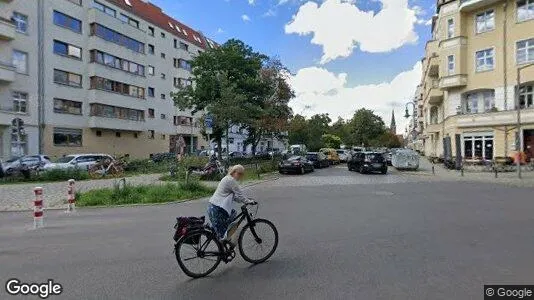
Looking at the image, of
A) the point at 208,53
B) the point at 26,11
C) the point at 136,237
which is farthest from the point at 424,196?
the point at 26,11

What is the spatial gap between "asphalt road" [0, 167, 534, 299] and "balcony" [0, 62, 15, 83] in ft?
80.3

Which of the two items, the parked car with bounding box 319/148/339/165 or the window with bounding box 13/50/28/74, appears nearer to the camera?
the window with bounding box 13/50/28/74

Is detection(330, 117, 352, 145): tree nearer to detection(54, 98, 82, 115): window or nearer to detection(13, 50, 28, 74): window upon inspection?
detection(54, 98, 82, 115): window

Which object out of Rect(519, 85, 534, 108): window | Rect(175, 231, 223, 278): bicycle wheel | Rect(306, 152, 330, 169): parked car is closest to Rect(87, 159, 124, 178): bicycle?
Rect(306, 152, 330, 169): parked car

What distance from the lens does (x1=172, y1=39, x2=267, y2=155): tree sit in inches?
1257

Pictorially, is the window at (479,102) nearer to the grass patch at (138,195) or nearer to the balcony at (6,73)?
the grass patch at (138,195)

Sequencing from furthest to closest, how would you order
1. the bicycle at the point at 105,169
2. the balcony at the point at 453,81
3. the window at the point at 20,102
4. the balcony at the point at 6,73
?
the balcony at the point at 453,81
the window at the point at 20,102
the balcony at the point at 6,73
the bicycle at the point at 105,169

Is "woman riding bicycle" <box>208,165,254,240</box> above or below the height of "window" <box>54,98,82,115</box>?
below

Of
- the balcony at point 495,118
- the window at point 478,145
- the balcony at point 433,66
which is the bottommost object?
the window at point 478,145

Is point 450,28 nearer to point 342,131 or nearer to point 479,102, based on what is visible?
point 479,102

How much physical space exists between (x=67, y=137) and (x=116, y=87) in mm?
8559

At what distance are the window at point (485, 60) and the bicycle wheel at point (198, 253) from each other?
34.7 m

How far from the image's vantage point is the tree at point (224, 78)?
31.9 meters

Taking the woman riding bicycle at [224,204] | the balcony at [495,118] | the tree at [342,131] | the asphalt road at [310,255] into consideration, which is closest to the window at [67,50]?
the asphalt road at [310,255]
